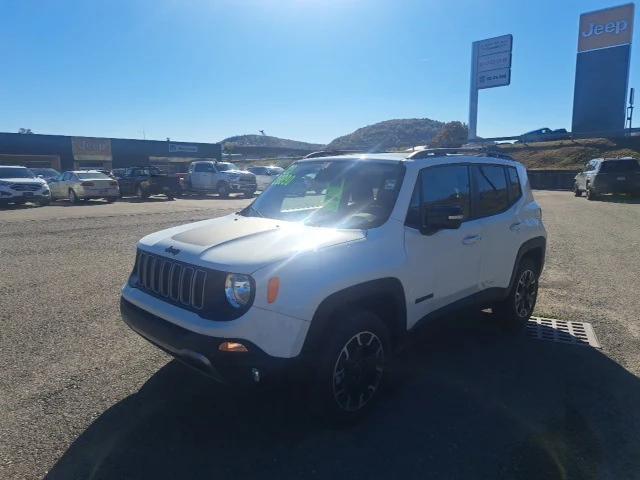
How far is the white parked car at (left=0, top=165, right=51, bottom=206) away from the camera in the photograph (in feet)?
61.3

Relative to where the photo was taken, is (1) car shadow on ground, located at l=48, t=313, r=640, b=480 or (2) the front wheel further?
(2) the front wheel

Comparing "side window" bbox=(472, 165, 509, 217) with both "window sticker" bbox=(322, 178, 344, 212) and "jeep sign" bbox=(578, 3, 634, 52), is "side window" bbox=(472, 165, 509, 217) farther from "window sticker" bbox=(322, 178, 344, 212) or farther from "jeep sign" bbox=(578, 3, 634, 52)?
"jeep sign" bbox=(578, 3, 634, 52)

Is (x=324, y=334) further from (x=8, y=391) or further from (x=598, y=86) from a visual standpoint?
(x=598, y=86)

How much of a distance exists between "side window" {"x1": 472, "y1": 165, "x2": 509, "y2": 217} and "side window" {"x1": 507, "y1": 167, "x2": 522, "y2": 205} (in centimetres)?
11

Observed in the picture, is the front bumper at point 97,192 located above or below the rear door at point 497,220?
below

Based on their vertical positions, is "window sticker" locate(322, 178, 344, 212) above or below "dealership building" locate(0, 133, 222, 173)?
below

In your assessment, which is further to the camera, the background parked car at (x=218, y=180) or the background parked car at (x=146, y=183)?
the background parked car at (x=218, y=180)

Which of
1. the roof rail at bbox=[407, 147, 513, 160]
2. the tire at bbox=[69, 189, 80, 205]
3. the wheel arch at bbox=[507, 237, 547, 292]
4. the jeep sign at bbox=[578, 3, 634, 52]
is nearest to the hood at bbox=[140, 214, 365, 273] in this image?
the roof rail at bbox=[407, 147, 513, 160]

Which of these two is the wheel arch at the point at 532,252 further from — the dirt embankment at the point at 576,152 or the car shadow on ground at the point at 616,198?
the dirt embankment at the point at 576,152

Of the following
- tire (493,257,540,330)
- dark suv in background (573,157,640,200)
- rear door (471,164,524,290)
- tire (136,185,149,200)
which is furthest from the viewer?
tire (136,185,149,200)

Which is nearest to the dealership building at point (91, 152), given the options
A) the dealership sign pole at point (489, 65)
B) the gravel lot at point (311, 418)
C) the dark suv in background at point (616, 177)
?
the dealership sign pole at point (489, 65)

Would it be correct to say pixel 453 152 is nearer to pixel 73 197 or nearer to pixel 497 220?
pixel 497 220

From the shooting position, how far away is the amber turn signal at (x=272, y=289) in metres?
2.78

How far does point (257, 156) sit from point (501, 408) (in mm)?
87134
